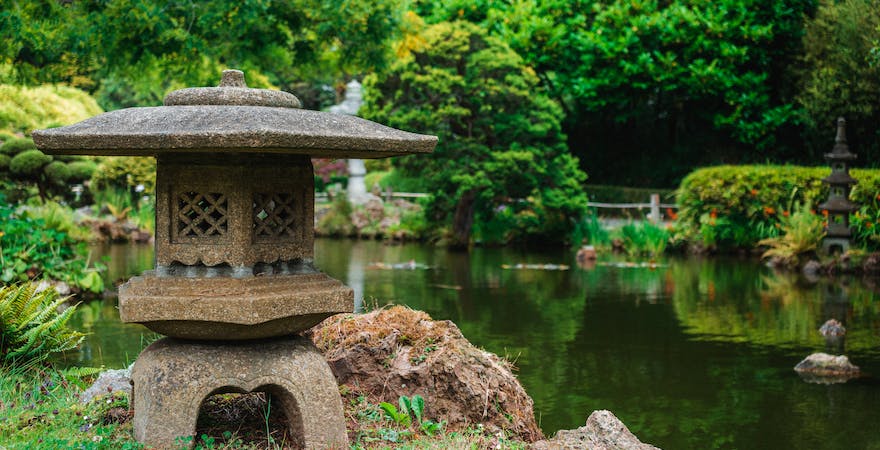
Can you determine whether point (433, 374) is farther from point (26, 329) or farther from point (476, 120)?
point (476, 120)

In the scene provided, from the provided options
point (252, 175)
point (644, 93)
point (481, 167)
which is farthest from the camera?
point (644, 93)

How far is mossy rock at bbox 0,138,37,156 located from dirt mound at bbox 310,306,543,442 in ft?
50.0

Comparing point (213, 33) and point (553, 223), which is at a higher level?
point (213, 33)

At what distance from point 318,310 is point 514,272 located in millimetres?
10000

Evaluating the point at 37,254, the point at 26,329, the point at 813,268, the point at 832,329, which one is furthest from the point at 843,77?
the point at 26,329

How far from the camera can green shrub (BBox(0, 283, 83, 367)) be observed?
602cm

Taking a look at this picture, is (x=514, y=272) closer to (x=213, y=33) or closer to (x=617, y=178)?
(x=213, y=33)

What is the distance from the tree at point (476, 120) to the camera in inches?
690

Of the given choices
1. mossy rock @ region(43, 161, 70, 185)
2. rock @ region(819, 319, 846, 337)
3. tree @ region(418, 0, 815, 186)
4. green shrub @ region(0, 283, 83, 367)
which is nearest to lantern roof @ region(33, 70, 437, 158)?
green shrub @ region(0, 283, 83, 367)

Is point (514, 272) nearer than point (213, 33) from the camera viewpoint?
No

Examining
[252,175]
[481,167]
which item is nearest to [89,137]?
[252,175]

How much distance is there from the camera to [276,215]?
15.2 feet

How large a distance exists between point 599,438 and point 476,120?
13.7 m

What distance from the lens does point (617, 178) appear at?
25.9 m
